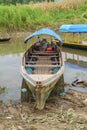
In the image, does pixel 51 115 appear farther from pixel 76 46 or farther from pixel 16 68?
pixel 76 46

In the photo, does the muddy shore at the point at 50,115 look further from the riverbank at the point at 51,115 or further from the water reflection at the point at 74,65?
the water reflection at the point at 74,65

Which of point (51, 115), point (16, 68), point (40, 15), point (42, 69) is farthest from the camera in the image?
point (40, 15)

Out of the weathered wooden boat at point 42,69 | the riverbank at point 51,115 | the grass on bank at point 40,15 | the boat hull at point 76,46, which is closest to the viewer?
the riverbank at point 51,115

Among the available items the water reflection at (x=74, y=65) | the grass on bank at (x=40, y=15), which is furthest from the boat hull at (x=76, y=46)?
the grass on bank at (x=40, y=15)

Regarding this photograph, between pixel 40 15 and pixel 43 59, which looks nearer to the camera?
pixel 43 59

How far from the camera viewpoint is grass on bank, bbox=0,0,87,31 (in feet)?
79.8

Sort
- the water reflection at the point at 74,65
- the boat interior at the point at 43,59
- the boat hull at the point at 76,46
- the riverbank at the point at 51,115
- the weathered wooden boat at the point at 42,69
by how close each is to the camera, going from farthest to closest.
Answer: the boat hull at the point at 76,46
the water reflection at the point at 74,65
the boat interior at the point at 43,59
the weathered wooden boat at the point at 42,69
the riverbank at the point at 51,115

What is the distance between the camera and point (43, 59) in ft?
40.7

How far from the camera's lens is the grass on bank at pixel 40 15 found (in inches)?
957

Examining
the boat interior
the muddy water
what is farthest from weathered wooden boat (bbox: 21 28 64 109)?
the muddy water

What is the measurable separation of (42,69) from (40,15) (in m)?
16.4

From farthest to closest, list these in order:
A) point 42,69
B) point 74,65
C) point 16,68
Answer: point 74,65 → point 16,68 → point 42,69

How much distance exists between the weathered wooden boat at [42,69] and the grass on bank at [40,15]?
9.92 metres

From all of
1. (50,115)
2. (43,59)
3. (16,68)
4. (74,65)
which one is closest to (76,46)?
(74,65)
